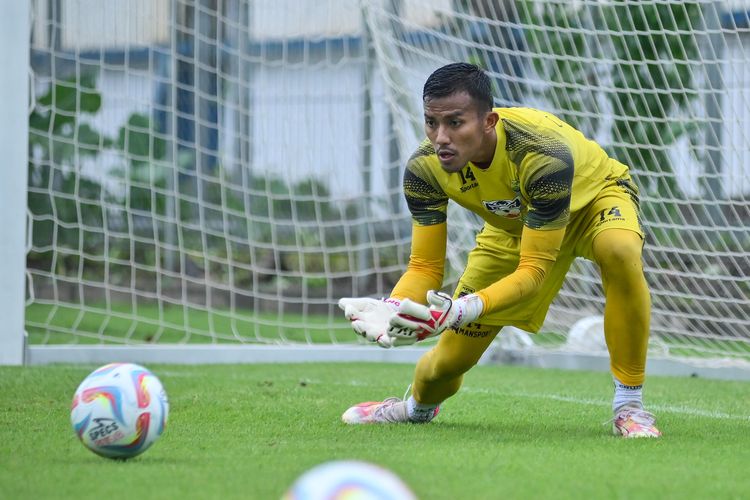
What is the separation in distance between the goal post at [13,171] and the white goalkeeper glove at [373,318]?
13.1 ft

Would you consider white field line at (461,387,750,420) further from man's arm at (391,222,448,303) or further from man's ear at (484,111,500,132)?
man's ear at (484,111,500,132)

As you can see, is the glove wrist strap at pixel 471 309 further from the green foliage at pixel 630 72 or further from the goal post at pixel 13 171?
the goal post at pixel 13 171

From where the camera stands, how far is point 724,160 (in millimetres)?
7438

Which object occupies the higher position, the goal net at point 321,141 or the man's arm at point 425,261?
the goal net at point 321,141

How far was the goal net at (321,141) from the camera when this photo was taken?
24.8 ft

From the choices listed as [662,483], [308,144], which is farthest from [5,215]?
[662,483]

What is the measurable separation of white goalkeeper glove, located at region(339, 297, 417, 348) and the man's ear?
785 mm

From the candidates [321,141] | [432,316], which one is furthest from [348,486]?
[321,141]

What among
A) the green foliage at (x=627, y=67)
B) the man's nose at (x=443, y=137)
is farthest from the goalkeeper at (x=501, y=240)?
the green foliage at (x=627, y=67)

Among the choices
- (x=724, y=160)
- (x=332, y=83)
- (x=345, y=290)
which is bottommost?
(x=345, y=290)

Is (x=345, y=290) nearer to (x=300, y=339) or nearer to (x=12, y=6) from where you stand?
(x=300, y=339)

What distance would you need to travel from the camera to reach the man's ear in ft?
14.3

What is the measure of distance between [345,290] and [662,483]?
7492mm

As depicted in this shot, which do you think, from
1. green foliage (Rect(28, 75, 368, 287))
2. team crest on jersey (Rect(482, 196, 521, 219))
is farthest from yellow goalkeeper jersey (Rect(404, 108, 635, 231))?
green foliage (Rect(28, 75, 368, 287))
